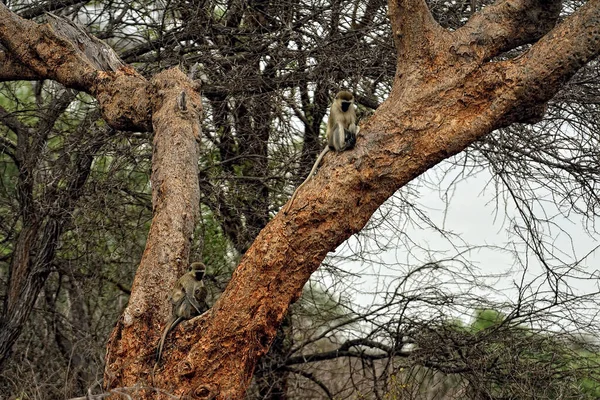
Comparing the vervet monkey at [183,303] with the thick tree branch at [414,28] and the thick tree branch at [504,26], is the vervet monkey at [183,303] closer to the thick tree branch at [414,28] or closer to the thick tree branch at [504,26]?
the thick tree branch at [414,28]

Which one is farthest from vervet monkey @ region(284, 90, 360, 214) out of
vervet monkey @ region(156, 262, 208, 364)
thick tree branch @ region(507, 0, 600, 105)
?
thick tree branch @ region(507, 0, 600, 105)

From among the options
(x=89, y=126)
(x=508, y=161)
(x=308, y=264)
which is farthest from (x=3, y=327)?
(x=508, y=161)

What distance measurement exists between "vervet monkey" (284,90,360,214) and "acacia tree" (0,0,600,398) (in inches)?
3.8

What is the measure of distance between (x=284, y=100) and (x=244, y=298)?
11.9 ft

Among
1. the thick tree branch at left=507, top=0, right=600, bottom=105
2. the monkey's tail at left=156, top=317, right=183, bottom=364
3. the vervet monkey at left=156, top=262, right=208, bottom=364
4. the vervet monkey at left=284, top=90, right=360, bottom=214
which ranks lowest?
the monkey's tail at left=156, top=317, right=183, bottom=364

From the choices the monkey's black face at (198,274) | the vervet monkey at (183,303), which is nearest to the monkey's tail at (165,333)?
the vervet monkey at (183,303)

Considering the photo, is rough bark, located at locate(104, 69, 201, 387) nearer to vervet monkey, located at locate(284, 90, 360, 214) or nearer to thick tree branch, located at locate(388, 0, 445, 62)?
vervet monkey, located at locate(284, 90, 360, 214)

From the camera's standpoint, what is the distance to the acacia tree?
15.3 ft

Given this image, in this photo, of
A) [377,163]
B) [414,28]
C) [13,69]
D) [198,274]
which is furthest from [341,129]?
→ [13,69]

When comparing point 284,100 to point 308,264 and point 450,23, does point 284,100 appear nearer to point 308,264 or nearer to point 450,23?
point 450,23

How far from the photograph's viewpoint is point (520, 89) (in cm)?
480

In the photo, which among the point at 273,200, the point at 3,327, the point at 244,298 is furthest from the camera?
the point at 273,200

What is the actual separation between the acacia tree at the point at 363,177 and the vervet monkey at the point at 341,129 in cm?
10

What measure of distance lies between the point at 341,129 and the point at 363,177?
24.8 inches
